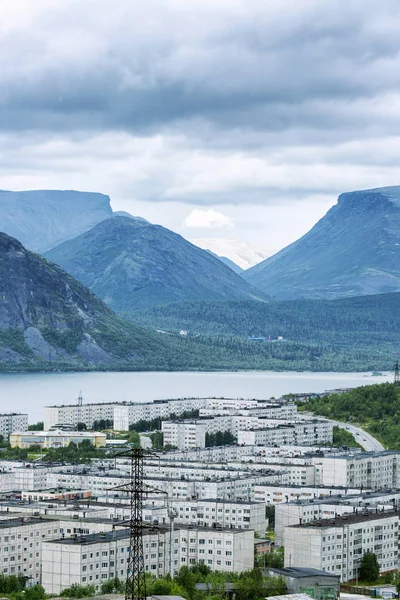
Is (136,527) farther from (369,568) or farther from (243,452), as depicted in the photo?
A: (243,452)

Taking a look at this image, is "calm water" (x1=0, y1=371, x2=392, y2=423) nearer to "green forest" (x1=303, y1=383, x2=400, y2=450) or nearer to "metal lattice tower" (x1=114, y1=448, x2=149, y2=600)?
"green forest" (x1=303, y1=383, x2=400, y2=450)

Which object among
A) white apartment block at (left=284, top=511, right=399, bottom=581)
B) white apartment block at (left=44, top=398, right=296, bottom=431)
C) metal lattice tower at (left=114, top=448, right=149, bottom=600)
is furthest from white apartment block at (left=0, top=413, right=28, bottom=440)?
metal lattice tower at (left=114, top=448, right=149, bottom=600)

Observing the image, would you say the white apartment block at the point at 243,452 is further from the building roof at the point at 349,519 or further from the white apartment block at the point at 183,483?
the building roof at the point at 349,519

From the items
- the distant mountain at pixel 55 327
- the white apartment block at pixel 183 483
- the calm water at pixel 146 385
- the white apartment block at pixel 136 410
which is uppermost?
the distant mountain at pixel 55 327

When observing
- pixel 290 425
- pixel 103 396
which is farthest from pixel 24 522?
pixel 103 396

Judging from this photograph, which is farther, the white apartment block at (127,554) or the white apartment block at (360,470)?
the white apartment block at (360,470)

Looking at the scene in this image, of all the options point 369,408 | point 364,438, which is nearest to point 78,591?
point 364,438

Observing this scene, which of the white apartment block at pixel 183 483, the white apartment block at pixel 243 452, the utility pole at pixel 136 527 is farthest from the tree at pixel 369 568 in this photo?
the white apartment block at pixel 243 452
